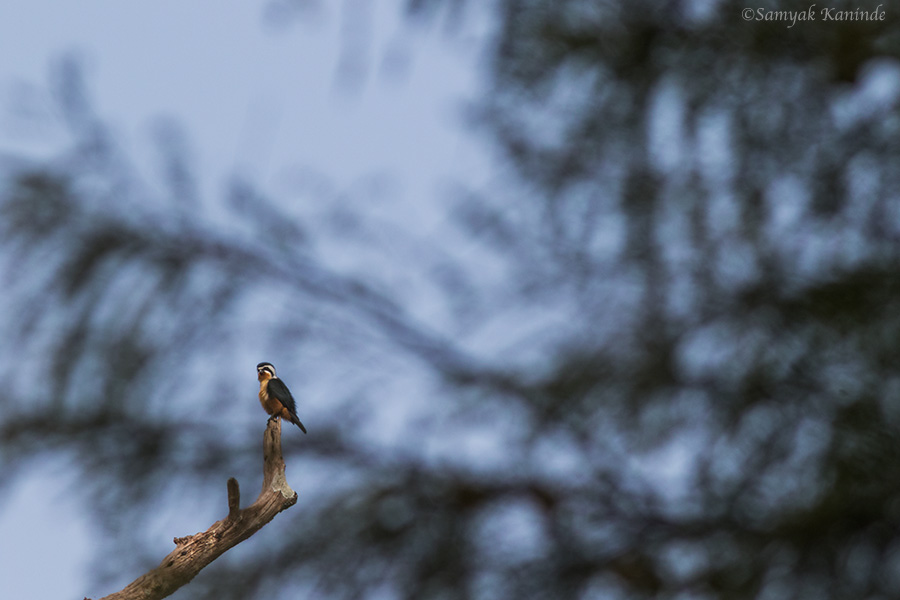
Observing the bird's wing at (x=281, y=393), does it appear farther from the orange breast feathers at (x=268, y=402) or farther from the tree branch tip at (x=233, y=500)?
the tree branch tip at (x=233, y=500)

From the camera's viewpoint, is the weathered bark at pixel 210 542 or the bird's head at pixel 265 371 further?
the bird's head at pixel 265 371

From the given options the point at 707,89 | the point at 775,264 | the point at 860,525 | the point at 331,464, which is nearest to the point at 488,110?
the point at 707,89

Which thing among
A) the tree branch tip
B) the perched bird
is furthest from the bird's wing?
the tree branch tip

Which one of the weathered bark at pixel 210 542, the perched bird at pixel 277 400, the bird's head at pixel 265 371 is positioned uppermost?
the bird's head at pixel 265 371

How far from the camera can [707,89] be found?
3211 mm

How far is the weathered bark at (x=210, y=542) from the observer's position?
6.42ft

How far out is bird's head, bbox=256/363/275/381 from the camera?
3659mm

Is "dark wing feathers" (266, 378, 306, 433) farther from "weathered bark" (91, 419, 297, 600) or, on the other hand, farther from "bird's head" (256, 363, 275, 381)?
"weathered bark" (91, 419, 297, 600)

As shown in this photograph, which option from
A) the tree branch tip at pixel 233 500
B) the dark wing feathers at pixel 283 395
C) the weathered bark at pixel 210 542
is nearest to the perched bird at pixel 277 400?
the dark wing feathers at pixel 283 395

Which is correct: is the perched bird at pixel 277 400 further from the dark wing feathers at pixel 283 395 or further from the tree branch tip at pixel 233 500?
the tree branch tip at pixel 233 500

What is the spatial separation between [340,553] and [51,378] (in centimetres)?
120

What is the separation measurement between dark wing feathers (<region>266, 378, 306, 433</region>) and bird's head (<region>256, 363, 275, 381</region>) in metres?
0.13

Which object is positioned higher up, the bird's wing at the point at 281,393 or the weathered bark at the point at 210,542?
the bird's wing at the point at 281,393

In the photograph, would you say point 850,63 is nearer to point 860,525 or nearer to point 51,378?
point 860,525
